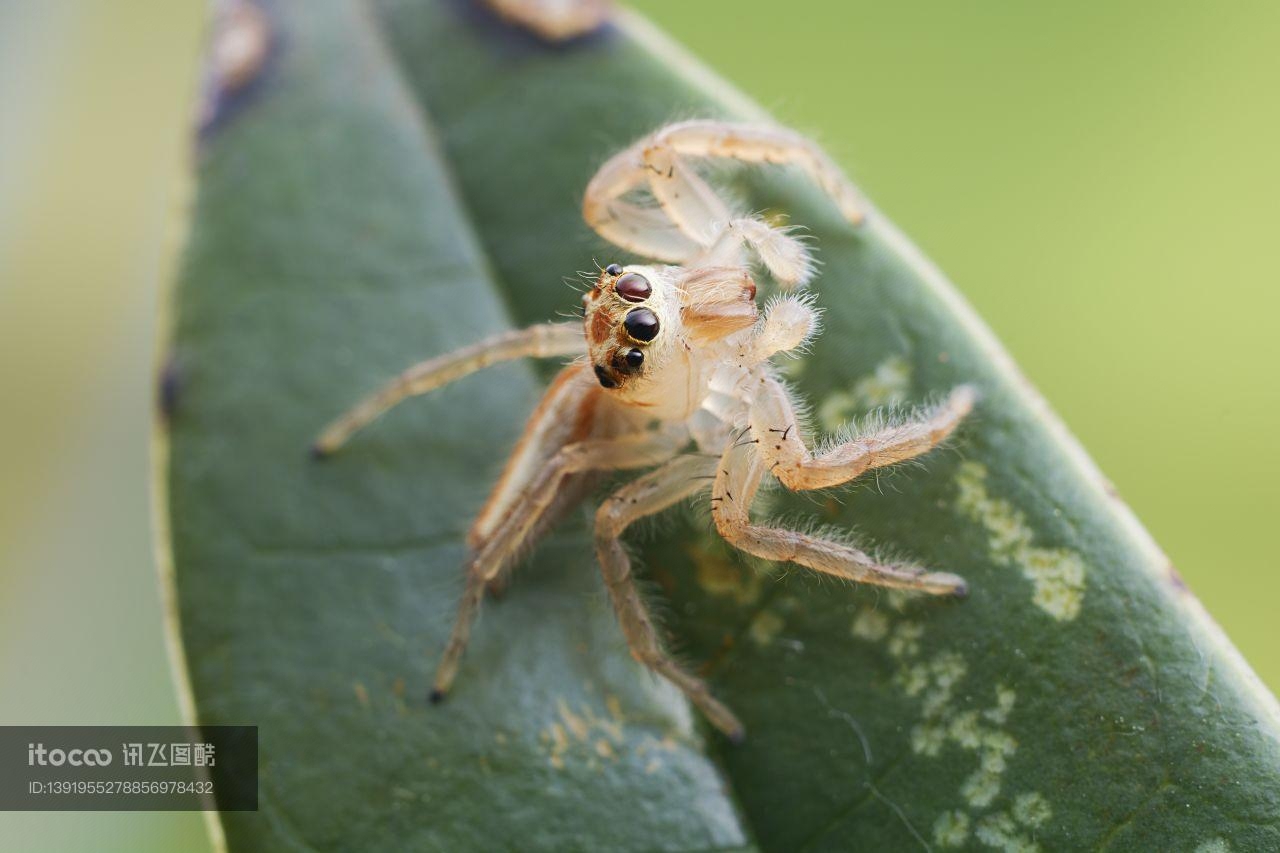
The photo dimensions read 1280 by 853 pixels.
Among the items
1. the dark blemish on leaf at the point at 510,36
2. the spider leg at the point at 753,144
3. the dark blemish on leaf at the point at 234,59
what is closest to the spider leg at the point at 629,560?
the spider leg at the point at 753,144

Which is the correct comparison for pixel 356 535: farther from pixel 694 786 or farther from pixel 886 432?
pixel 886 432

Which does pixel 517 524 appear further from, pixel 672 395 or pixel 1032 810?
pixel 1032 810

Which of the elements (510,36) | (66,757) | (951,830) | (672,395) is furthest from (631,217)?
(66,757)

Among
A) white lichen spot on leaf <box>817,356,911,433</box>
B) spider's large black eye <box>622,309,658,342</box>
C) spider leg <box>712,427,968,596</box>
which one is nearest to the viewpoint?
spider leg <box>712,427,968,596</box>

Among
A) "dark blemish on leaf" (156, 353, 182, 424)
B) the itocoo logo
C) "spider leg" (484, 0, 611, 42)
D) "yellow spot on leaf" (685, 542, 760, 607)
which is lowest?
the itocoo logo

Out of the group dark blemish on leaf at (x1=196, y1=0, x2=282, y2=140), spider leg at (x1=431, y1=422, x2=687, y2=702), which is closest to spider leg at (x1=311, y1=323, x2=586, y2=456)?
spider leg at (x1=431, y1=422, x2=687, y2=702)

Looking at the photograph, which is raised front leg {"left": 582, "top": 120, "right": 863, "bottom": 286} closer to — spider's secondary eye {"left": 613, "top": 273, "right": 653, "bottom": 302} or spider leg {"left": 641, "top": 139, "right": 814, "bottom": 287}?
spider leg {"left": 641, "top": 139, "right": 814, "bottom": 287}

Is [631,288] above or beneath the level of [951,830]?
above

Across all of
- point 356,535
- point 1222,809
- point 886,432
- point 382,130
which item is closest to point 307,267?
point 382,130
